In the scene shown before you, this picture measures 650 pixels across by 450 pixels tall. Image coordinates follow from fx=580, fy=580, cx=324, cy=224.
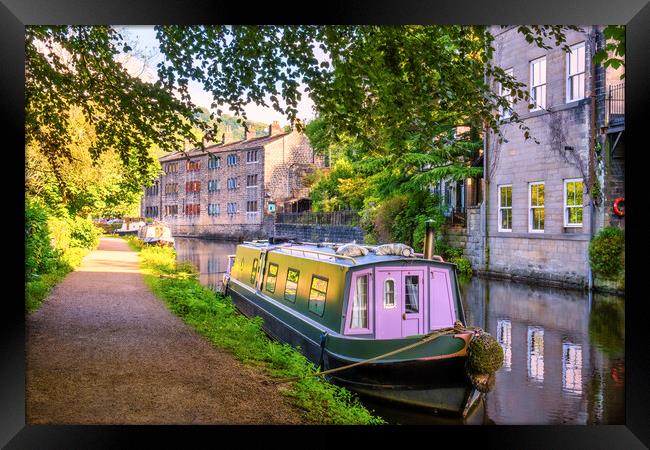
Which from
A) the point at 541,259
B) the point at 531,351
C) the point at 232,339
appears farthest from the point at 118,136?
the point at 541,259

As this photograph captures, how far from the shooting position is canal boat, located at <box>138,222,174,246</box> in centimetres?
1277

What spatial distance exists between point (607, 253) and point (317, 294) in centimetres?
379

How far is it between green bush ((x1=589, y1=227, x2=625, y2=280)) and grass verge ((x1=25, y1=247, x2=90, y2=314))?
652 cm

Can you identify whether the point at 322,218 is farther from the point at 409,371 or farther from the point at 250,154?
the point at 409,371

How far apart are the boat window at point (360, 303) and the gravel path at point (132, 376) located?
126 centimetres

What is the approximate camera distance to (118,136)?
6.24 m

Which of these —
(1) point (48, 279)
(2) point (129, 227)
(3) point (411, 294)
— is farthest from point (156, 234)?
(3) point (411, 294)

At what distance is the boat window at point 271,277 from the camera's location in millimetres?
8414

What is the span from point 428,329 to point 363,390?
2.99 ft

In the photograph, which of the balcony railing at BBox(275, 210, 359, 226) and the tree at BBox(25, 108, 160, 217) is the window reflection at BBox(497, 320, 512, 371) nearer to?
the balcony railing at BBox(275, 210, 359, 226)

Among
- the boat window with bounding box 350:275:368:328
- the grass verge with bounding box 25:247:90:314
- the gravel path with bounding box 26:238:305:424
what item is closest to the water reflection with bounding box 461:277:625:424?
the boat window with bounding box 350:275:368:328

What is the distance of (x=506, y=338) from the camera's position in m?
8.16

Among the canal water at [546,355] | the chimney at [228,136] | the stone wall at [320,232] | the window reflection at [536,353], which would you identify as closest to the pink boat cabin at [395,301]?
the canal water at [546,355]
